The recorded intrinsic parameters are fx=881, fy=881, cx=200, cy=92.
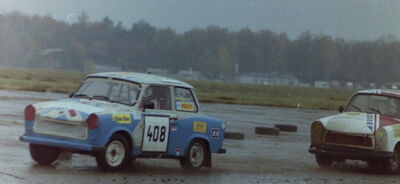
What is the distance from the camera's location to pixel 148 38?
113m

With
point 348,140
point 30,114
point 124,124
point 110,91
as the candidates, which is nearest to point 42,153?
point 30,114

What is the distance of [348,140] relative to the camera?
52.3 feet

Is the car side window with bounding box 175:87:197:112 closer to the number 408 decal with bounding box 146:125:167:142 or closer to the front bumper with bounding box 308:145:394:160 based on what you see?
the number 408 decal with bounding box 146:125:167:142

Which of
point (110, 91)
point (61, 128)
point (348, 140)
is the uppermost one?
point (110, 91)

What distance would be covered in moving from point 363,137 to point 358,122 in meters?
0.38

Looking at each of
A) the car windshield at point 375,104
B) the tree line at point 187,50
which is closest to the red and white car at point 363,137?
the car windshield at point 375,104

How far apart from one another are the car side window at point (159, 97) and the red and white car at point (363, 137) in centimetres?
360

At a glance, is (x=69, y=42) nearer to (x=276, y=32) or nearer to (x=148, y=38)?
(x=148, y=38)

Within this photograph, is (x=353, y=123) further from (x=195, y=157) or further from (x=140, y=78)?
(x=140, y=78)

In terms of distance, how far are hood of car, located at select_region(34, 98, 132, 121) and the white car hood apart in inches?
186

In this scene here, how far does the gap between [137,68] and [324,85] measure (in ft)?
82.4

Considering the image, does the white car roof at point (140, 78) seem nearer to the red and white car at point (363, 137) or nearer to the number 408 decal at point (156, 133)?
the number 408 decal at point (156, 133)

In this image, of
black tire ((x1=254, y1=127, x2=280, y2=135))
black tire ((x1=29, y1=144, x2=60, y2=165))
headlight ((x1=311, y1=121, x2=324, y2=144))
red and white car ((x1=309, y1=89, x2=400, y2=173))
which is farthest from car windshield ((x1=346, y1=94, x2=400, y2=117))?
black tire ((x1=254, y1=127, x2=280, y2=135))

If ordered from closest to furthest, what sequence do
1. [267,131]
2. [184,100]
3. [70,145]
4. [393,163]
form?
[70,145] < [184,100] < [393,163] < [267,131]
